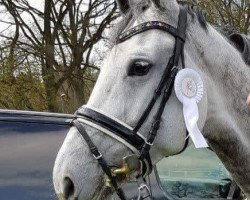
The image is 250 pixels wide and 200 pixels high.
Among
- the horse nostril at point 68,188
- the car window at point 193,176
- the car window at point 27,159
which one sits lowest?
the car window at point 193,176

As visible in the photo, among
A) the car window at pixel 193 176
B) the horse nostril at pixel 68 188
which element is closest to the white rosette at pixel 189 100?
the horse nostril at pixel 68 188

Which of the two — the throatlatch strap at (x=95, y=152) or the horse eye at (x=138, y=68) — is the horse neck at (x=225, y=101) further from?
the throatlatch strap at (x=95, y=152)

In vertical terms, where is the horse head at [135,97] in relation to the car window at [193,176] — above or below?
above

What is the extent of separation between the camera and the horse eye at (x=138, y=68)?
8.89 ft

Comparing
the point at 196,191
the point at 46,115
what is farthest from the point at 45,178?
the point at 196,191

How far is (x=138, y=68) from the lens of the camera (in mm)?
2719

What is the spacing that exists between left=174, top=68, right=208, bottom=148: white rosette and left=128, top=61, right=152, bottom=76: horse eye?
6.4 inches

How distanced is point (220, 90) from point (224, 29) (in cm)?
50

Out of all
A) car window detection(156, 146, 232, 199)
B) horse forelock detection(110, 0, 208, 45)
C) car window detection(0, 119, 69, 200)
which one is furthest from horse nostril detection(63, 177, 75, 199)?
car window detection(156, 146, 232, 199)

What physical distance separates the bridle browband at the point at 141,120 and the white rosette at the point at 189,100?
38 mm

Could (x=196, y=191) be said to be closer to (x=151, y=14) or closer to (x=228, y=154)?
(x=228, y=154)

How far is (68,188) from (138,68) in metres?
0.65

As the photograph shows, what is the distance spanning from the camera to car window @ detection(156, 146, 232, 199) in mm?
4344

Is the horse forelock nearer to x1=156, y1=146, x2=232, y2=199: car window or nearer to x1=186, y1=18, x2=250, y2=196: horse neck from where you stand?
x1=186, y1=18, x2=250, y2=196: horse neck
